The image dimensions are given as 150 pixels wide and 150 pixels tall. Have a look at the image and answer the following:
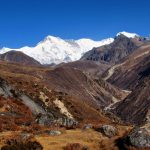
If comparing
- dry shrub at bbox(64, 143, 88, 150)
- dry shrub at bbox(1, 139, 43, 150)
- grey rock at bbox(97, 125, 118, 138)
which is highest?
grey rock at bbox(97, 125, 118, 138)

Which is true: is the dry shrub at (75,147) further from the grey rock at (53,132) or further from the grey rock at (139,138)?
the grey rock at (53,132)

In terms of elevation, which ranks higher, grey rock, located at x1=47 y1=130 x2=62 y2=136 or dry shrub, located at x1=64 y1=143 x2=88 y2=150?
grey rock, located at x1=47 y1=130 x2=62 y2=136

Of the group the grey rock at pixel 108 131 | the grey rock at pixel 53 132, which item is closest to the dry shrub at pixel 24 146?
the grey rock at pixel 53 132

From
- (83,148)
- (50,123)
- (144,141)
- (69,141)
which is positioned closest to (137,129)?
(144,141)

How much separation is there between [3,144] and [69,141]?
522cm

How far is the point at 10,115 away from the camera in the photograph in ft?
178

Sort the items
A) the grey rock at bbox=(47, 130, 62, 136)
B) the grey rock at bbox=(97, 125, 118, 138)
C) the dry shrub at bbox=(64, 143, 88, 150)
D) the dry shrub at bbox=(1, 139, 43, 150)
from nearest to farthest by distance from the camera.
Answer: the dry shrub at bbox=(1, 139, 43, 150), the dry shrub at bbox=(64, 143, 88, 150), the grey rock at bbox=(47, 130, 62, 136), the grey rock at bbox=(97, 125, 118, 138)

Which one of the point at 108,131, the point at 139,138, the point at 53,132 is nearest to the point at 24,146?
the point at 139,138

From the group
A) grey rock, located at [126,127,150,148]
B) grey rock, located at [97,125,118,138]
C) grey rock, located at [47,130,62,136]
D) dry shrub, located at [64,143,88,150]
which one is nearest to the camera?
grey rock, located at [126,127,150,148]

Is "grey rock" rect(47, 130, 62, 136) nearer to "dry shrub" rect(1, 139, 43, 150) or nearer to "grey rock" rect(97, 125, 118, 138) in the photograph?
"grey rock" rect(97, 125, 118, 138)

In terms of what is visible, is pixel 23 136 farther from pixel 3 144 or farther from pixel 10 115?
pixel 10 115

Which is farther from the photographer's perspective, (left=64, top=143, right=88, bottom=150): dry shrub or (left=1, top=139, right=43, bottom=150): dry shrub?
(left=64, top=143, right=88, bottom=150): dry shrub

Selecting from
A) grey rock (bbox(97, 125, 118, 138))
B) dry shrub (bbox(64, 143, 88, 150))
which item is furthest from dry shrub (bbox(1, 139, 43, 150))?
grey rock (bbox(97, 125, 118, 138))

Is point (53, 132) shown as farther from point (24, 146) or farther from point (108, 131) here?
point (24, 146)
